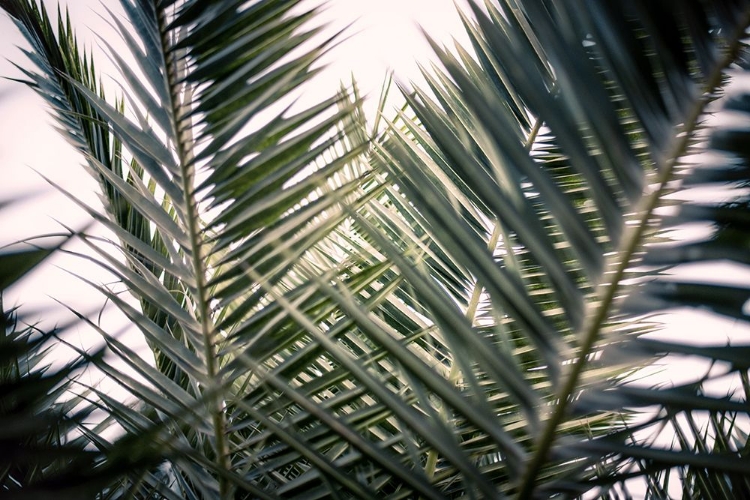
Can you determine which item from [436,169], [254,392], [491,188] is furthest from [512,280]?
[436,169]

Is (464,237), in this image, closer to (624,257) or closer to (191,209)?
(624,257)

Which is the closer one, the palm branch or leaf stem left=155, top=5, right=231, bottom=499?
the palm branch

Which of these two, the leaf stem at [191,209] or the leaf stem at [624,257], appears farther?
the leaf stem at [191,209]

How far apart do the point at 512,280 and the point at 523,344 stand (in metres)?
0.34

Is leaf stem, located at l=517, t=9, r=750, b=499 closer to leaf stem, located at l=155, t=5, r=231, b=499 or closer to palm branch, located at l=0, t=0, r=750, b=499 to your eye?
palm branch, located at l=0, t=0, r=750, b=499

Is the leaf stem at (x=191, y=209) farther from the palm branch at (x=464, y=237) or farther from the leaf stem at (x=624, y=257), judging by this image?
the leaf stem at (x=624, y=257)

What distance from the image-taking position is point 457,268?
0.95 m

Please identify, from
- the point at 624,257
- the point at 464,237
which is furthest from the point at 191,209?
the point at 624,257

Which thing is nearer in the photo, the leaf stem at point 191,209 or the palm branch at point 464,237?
the palm branch at point 464,237

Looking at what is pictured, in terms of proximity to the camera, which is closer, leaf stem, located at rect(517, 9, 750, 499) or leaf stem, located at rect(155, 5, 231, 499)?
leaf stem, located at rect(517, 9, 750, 499)

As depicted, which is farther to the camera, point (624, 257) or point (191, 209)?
point (191, 209)

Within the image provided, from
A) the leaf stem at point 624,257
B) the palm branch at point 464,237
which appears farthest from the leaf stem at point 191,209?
the leaf stem at point 624,257

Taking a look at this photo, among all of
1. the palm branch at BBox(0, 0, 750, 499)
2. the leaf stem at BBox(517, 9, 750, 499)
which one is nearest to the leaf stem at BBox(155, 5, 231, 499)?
the palm branch at BBox(0, 0, 750, 499)

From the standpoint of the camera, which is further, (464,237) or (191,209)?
(191,209)
